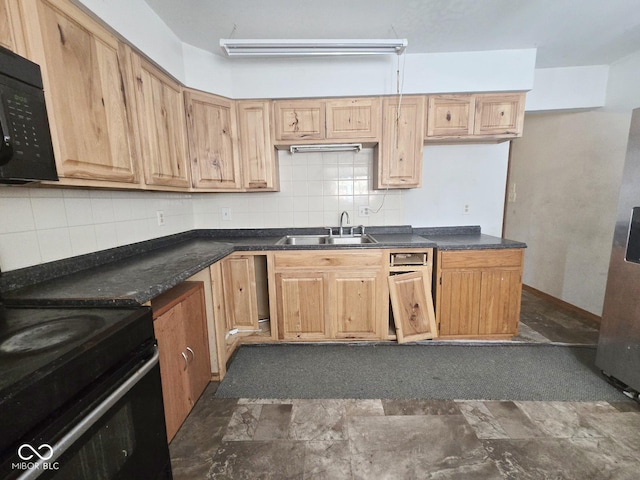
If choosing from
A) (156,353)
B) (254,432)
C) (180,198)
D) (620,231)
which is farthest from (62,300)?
(620,231)

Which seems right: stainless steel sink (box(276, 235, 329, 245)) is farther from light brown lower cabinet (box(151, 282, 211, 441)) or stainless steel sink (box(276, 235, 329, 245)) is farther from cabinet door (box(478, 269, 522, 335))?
cabinet door (box(478, 269, 522, 335))

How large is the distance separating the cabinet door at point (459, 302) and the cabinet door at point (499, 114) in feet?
4.14

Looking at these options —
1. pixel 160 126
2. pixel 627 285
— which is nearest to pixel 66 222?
pixel 160 126

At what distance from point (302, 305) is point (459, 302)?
135 centimetres

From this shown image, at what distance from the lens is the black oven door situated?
59 cm

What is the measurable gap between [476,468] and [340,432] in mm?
662

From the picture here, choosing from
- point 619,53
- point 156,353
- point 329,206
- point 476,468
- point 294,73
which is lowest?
point 476,468

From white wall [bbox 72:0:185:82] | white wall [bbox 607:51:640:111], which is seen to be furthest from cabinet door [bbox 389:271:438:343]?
white wall [bbox 607:51:640:111]

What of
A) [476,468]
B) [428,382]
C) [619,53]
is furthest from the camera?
[619,53]

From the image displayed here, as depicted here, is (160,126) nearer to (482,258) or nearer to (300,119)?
(300,119)

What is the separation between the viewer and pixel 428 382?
1816mm

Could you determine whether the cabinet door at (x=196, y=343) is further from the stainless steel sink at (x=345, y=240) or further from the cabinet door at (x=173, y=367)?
the stainless steel sink at (x=345, y=240)

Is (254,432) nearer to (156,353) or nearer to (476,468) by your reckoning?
(156,353)

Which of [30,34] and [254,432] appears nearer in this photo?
[30,34]
